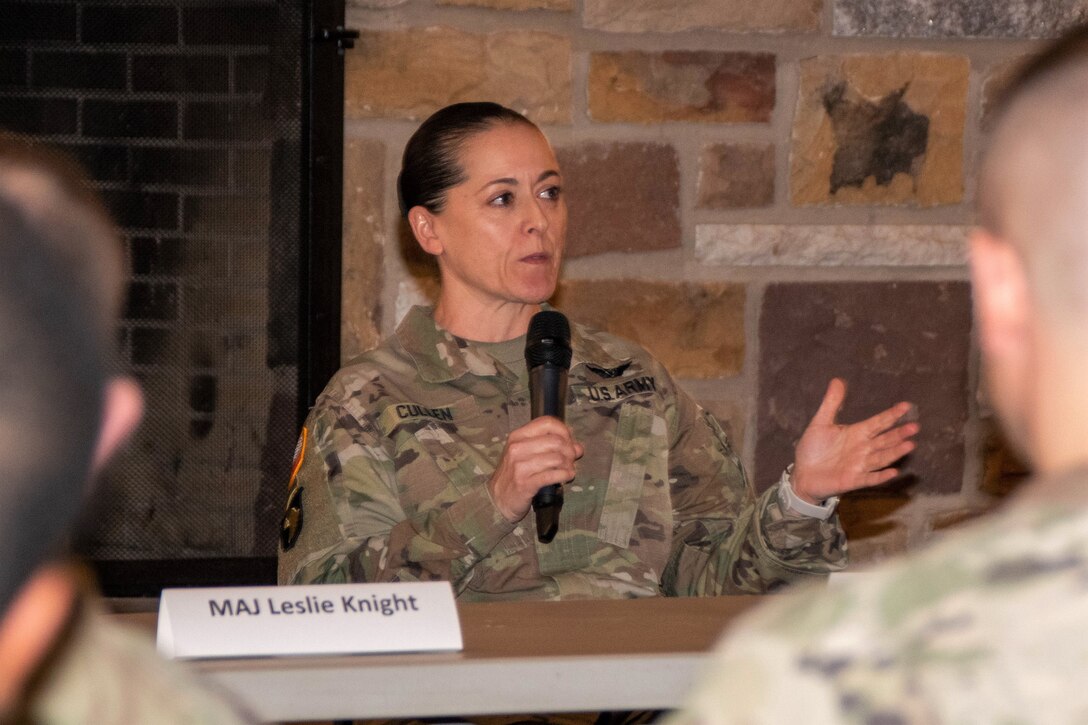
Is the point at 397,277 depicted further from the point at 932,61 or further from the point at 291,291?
the point at 932,61

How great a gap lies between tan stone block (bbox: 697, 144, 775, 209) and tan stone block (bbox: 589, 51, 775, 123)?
62 millimetres

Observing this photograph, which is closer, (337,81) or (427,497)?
(427,497)

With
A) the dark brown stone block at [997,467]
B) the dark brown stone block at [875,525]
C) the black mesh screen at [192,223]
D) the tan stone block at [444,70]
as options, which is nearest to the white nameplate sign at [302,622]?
the black mesh screen at [192,223]

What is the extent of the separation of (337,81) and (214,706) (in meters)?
2.17

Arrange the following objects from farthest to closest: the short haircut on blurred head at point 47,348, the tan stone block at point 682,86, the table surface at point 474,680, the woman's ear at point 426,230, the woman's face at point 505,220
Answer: the tan stone block at point 682,86 < the woman's ear at point 426,230 < the woman's face at point 505,220 < the table surface at point 474,680 < the short haircut on blurred head at point 47,348

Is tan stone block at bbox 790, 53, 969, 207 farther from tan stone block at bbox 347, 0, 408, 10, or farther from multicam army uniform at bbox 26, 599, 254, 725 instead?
multicam army uniform at bbox 26, 599, 254, 725

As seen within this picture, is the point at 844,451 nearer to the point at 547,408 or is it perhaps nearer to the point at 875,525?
the point at 547,408

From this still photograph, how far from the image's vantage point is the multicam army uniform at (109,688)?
0.64 metres

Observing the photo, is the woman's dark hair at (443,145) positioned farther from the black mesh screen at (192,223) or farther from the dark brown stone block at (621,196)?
the dark brown stone block at (621,196)

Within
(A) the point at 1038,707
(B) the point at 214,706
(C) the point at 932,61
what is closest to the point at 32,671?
(B) the point at 214,706

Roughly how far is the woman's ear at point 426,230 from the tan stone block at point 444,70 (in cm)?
43

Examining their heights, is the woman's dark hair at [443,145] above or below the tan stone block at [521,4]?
below

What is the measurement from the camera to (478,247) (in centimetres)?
233

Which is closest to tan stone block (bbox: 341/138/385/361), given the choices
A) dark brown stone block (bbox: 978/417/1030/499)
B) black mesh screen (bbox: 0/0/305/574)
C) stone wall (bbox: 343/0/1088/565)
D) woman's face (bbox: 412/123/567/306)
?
stone wall (bbox: 343/0/1088/565)
